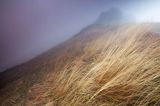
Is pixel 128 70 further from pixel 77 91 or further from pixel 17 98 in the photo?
pixel 17 98

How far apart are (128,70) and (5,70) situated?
4831 millimetres

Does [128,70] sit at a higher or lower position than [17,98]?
lower

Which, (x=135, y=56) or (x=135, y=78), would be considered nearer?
(x=135, y=78)

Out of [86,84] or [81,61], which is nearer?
[86,84]

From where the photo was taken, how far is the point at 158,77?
2.06 metres

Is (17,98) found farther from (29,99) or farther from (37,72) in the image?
(37,72)

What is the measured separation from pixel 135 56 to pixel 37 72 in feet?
6.77

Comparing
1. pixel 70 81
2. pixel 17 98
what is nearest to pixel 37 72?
pixel 17 98

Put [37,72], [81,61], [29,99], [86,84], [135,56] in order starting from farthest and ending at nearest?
[37,72] < [81,61] < [29,99] < [135,56] < [86,84]

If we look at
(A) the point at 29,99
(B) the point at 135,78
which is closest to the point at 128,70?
(B) the point at 135,78

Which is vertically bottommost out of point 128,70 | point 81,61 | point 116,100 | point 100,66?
point 116,100

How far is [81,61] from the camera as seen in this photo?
11.5ft

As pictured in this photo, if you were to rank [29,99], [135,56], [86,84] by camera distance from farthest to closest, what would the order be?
[29,99]
[135,56]
[86,84]

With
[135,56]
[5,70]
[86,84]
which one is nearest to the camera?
[86,84]
